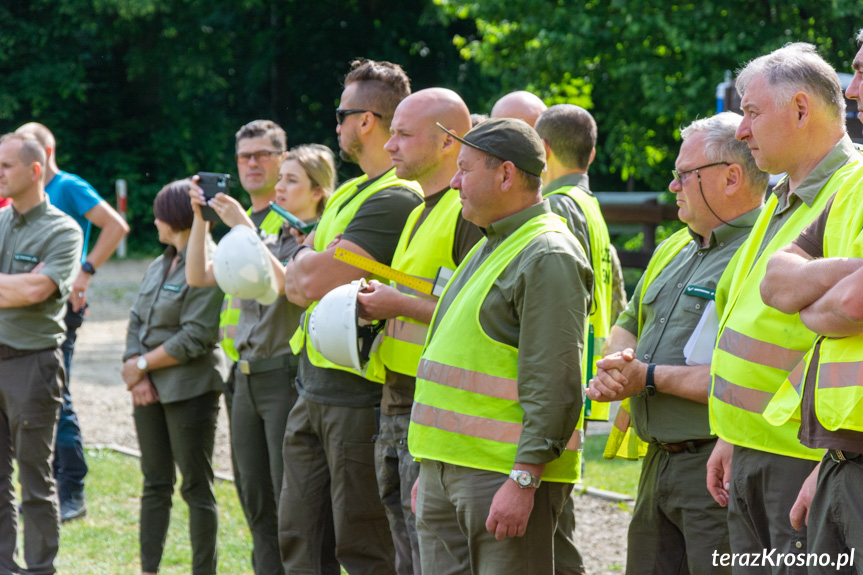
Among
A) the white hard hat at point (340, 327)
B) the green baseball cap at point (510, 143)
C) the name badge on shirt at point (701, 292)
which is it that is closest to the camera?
the green baseball cap at point (510, 143)

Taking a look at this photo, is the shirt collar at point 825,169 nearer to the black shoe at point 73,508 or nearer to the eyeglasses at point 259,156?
the eyeglasses at point 259,156

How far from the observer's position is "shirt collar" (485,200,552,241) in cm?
348

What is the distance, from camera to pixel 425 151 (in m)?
4.18

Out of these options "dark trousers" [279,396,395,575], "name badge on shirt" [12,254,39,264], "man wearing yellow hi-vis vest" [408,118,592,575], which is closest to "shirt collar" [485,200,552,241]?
"man wearing yellow hi-vis vest" [408,118,592,575]

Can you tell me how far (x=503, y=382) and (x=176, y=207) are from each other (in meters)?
2.99

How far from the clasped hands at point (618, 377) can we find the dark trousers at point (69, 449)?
440cm

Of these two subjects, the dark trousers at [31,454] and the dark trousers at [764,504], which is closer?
the dark trousers at [764,504]

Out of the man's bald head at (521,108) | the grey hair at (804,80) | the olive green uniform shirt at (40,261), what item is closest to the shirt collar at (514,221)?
the grey hair at (804,80)

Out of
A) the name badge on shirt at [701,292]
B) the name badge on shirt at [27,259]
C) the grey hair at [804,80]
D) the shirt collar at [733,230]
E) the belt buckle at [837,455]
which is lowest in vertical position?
the belt buckle at [837,455]

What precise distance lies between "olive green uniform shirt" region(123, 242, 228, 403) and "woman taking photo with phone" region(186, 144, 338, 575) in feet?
0.61

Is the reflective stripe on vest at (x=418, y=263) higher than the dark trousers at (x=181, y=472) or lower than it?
higher

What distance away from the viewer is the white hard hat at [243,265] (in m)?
4.63

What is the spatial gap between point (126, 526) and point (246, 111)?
24862mm

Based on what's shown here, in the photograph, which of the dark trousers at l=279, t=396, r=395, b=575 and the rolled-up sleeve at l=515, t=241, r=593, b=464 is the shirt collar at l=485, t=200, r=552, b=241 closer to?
the rolled-up sleeve at l=515, t=241, r=593, b=464
